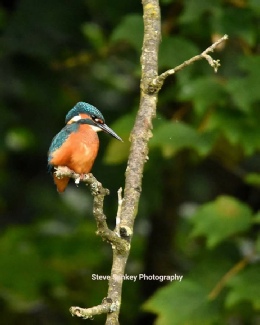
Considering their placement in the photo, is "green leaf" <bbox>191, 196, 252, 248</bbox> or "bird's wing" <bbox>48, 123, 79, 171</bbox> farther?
"green leaf" <bbox>191, 196, 252, 248</bbox>

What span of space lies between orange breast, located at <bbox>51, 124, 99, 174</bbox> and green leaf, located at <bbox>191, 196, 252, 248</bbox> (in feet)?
8.20

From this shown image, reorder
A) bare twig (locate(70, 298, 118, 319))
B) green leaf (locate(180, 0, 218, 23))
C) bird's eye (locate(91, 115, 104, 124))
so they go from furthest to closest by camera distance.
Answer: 1. green leaf (locate(180, 0, 218, 23))
2. bird's eye (locate(91, 115, 104, 124))
3. bare twig (locate(70, 298, 118, 319))

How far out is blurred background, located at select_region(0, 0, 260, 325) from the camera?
198 inches

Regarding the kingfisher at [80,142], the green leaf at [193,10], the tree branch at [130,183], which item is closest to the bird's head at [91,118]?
the kingfisher at [80,142]

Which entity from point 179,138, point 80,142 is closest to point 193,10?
point 179,138

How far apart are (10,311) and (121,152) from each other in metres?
2.56

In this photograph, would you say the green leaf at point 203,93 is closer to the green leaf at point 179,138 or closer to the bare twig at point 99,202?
the green leaf at point 179,138

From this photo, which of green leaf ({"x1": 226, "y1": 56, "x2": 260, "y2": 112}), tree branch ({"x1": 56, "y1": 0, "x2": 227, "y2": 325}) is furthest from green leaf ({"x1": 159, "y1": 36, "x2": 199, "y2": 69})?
tree branch ({"x1": 56, "y1": 0, "x2": 227, "y2": 325})

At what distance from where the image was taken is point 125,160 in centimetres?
553

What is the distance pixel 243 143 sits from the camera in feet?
16.4

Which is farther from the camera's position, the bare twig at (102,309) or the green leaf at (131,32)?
the green leaf at (131,32)

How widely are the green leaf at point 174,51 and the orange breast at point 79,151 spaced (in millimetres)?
2512

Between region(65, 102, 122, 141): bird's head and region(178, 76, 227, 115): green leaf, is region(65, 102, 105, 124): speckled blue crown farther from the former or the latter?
region(178, 76, 227, 115): green leaf

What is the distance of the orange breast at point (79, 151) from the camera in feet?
8.27
